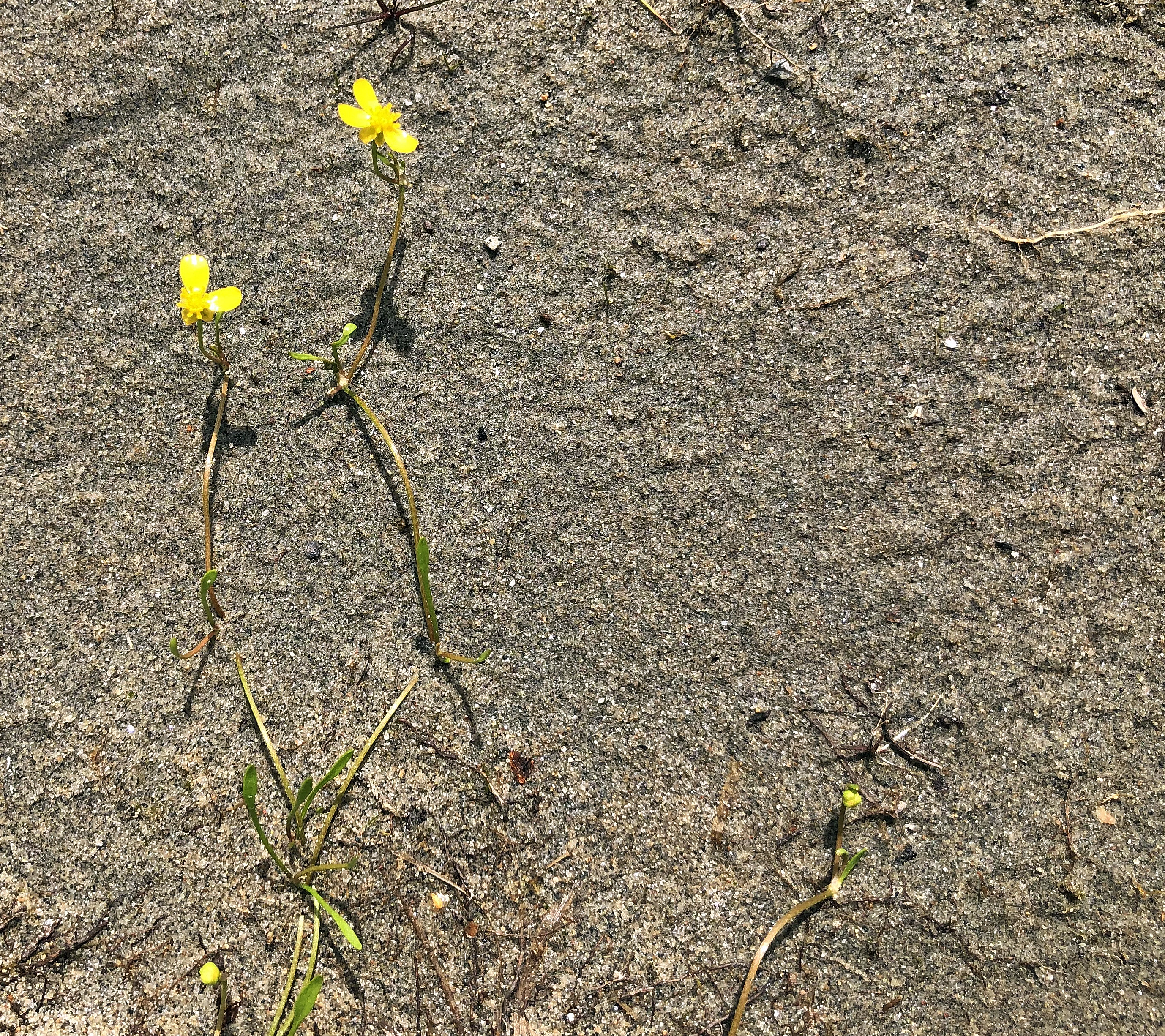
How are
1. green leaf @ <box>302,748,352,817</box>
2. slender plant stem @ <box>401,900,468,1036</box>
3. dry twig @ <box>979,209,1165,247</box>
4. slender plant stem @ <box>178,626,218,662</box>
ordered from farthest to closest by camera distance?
dry twig @ <box>979,209,1165,247</box>, slender plant stem @ <box>178,626,218,662</box>, slender plant stem @ <box>401,900,468,1036</box>, green leaf @ <box>302,748,352,817</box>

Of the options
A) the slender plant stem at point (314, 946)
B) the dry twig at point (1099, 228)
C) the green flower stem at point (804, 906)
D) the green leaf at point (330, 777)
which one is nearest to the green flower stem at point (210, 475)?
the green leaf at point (330, 777)

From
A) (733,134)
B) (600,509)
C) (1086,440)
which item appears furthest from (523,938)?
(733,134)

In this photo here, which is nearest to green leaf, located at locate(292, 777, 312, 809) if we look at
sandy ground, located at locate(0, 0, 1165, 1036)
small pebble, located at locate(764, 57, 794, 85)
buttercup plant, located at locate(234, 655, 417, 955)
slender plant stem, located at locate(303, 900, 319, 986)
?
buttercup plant, located at locate(234, 655, 417, 955)

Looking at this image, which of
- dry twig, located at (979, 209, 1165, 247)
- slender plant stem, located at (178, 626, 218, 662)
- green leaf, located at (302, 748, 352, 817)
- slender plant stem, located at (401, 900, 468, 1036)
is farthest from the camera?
dry twig, located at (979, 209, 1165, 247)

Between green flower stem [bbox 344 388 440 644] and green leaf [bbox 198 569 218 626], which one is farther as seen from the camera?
green flower stem [bbox 344 388 440 644]

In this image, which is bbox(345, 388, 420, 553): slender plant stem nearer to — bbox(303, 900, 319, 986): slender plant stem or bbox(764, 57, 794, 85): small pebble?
bbox(303, 900, 319, 986): slender plant stem

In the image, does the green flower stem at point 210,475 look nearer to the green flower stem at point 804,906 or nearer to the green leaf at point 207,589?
the green leaf at point 207,589

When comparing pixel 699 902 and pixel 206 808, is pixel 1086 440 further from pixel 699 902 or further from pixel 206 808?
pixel 206 808
